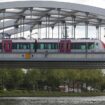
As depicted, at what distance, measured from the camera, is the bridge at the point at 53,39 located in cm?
5494

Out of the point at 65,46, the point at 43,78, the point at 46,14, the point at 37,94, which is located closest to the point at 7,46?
the point at 65,46

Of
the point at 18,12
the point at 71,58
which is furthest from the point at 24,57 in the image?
the point at 18,12

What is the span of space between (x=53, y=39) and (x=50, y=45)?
925 millimetres

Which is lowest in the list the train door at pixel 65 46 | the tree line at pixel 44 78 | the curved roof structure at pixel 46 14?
the tree line at pixel 44 78

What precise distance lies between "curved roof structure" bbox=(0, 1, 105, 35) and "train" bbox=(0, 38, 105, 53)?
12.1 ft

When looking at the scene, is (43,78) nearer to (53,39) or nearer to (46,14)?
(46,14)

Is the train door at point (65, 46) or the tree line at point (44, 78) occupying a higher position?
the train door at point (65, 46)

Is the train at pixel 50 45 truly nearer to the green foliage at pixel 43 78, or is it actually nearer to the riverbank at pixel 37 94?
the riverbank at pixel 37 94

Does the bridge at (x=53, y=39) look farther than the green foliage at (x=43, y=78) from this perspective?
No

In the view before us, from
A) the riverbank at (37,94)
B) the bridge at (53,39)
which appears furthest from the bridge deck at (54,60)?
the riverbank at (37,94)

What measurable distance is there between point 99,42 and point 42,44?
7.51 meters

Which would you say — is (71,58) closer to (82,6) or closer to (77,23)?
(82,6)

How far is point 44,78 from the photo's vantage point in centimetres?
10356

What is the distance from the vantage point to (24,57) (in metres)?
55.7
